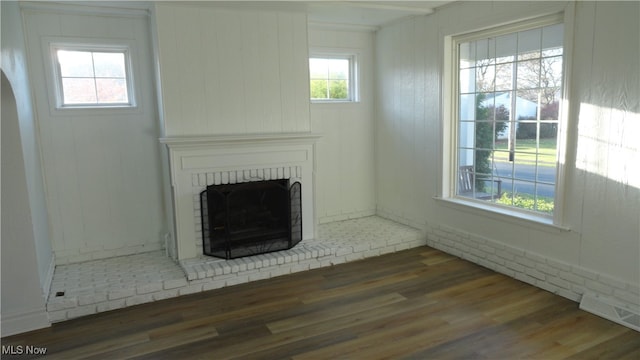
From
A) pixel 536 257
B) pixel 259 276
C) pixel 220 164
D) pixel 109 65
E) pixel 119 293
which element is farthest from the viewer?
pixel 109 65

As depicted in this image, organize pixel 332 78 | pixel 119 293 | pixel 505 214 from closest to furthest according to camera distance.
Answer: pixel 119 293 < pixel 505 214 < pixel 332 78

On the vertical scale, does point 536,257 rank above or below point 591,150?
below

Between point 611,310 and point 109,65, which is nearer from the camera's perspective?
point 611,310

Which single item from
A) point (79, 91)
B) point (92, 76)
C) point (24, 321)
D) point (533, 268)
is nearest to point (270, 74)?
point (92, 76)

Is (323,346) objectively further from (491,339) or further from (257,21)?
(257,21)

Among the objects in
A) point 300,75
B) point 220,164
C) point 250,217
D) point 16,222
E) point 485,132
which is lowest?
point 250,217

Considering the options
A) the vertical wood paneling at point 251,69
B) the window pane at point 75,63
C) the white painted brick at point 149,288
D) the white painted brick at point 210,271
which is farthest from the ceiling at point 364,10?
the white painted brick at point 149,288

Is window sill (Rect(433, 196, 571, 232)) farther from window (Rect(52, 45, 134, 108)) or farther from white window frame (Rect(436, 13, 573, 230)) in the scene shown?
window (Rect(52, 45, 134, 108))

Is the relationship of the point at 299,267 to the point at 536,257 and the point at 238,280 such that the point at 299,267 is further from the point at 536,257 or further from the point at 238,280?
the point at 536,257

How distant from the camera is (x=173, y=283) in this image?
139 inches

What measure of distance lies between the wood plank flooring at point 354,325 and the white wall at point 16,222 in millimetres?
181

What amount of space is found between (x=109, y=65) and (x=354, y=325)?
331 cm

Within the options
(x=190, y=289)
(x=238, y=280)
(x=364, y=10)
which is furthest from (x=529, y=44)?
(x=190, y=289)

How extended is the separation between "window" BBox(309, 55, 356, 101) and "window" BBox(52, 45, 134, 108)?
6.64ft
